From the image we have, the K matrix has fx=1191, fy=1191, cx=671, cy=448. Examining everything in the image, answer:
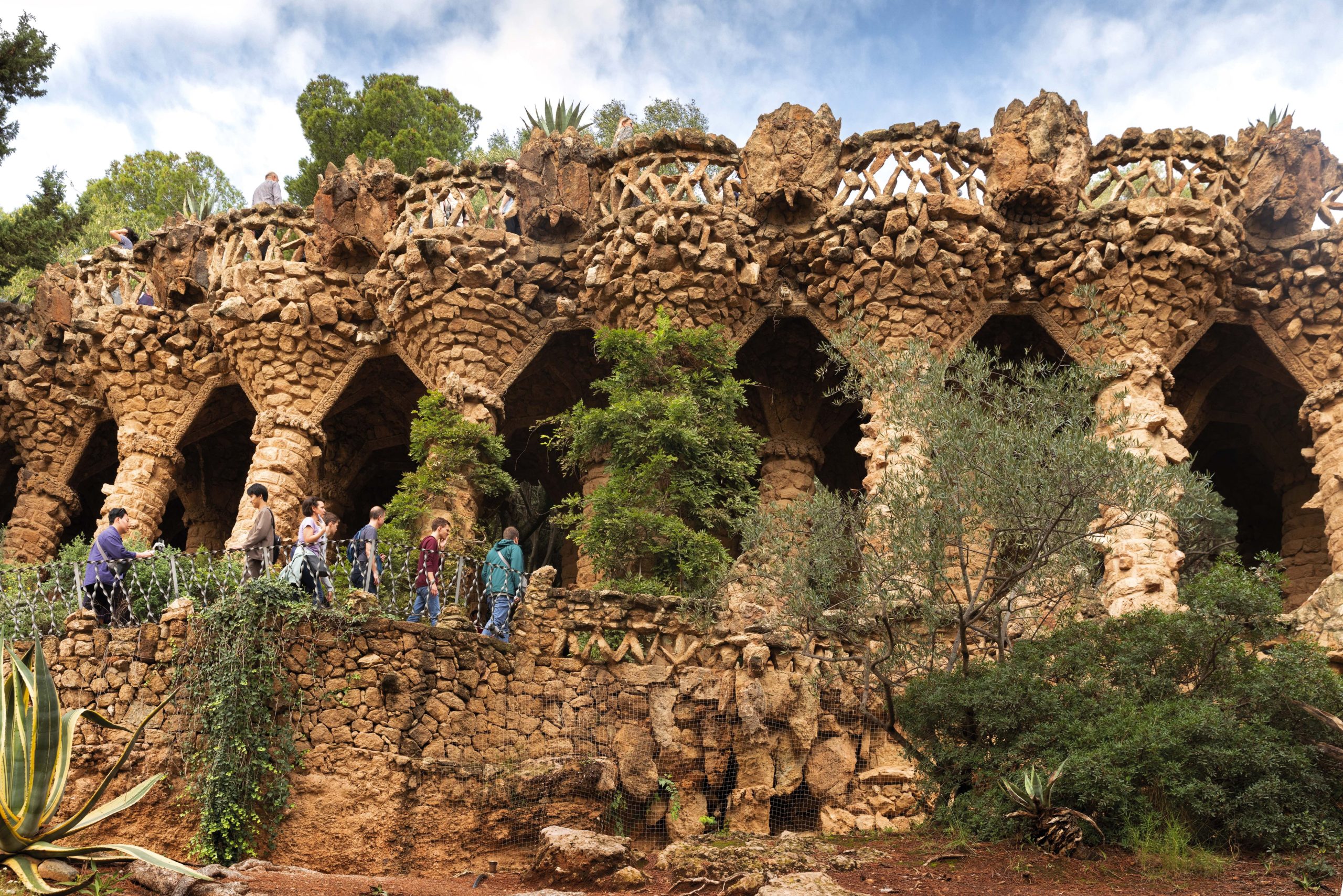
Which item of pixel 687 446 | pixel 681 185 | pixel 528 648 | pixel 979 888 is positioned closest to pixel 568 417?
pixel 687 446

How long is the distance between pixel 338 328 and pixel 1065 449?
9733 millimetres

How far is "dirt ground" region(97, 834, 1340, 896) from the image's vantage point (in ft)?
23.0

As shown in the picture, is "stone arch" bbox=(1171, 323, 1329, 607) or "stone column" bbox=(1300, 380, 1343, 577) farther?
"stone arch" bbox=(1171, 323, 1329, 607)

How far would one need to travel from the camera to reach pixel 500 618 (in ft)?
32.4

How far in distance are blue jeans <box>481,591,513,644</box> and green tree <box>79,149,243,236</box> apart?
795 inches

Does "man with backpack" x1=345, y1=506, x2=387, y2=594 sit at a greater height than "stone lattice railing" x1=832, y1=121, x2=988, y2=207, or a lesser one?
lesser

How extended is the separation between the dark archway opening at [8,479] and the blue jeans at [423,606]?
1107cm

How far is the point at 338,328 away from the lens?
49.4ft

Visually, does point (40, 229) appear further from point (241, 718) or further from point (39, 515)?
point (241, 718)

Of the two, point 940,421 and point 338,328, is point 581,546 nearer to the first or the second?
point 940,421

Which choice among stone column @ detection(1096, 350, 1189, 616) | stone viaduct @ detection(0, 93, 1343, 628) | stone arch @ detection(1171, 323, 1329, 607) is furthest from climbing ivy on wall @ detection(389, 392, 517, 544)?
stone arch @ detection(1171, 323, 1329, 607)

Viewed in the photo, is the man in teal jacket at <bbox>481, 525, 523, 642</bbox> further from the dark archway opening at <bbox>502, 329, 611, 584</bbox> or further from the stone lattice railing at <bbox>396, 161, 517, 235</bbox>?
the stone lattice railing at <bbox>396, 161, 517, 235</bbox>

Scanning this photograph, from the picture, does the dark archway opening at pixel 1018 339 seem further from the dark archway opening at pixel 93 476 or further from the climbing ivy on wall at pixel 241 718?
the dark archway opening at pixel 93 476

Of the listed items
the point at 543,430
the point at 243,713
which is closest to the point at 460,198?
the point at 543,430
